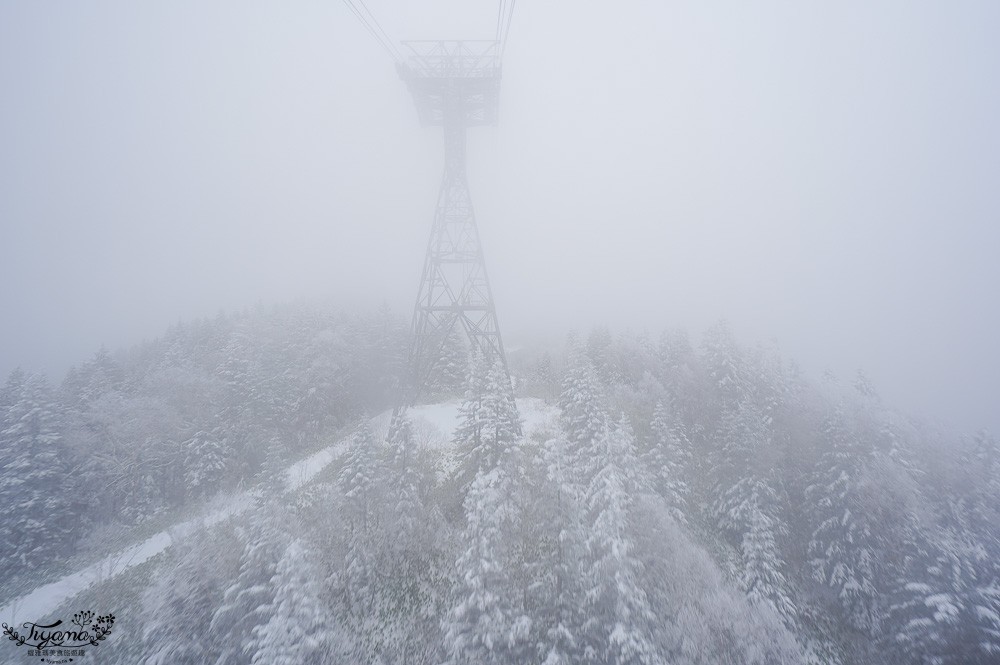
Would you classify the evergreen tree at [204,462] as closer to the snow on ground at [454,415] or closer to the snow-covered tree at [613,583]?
the snow on ground at [454,415]

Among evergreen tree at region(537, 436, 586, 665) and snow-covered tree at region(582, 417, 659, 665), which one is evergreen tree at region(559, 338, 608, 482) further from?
snow-covered tree at region(582, 417, 659, 665)

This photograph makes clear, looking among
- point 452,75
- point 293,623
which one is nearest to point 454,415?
point 293,623

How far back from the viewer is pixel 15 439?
22422 mm

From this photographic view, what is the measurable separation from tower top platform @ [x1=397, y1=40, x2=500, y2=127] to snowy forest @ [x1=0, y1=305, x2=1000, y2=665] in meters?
17.5

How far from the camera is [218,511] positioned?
71.6 ft

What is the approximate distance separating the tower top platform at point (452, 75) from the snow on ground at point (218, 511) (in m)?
20.6

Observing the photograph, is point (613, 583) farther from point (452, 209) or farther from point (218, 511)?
point (452, 209)

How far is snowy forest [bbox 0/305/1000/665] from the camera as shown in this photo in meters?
14.8

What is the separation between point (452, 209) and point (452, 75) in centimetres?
798

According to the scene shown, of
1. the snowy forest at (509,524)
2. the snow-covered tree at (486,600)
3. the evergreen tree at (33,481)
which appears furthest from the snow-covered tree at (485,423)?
the evergreen tree at (33,481)

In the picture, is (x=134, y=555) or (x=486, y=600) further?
(x=134, y=555)

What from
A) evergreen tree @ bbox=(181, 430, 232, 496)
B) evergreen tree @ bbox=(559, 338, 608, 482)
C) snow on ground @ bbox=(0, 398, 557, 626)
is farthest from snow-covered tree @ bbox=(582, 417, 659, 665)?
evergreen tree @ bbox=(181, 430, 232, 496)


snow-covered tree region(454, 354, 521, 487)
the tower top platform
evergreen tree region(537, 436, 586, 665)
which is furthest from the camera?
the tower top platform

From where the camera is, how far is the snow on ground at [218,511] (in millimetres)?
18188
